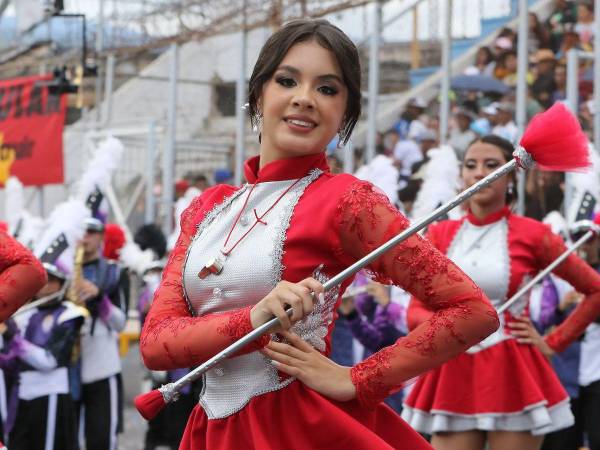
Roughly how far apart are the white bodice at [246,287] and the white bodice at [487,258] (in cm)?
222

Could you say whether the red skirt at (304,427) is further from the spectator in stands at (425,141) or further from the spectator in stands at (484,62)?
the spectator in stands at (484,62)

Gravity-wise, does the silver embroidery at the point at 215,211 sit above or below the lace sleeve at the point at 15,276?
above

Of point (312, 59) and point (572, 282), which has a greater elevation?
point (312, 59)

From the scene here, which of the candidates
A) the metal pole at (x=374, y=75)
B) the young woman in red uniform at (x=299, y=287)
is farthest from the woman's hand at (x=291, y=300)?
the metal pole at (x=374, y=75)

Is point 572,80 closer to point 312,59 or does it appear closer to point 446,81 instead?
point 446,81

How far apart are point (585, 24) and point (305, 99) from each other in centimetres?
769

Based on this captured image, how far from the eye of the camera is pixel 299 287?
7.80ft

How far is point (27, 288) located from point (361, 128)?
286 inches

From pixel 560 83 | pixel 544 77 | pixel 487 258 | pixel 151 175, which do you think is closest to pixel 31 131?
pixel 151 175

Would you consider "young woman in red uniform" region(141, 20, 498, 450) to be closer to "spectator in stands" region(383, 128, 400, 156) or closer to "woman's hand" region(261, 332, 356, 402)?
"woman's hand" region(261, 332, 356, 402)

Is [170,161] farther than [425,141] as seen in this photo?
Yes

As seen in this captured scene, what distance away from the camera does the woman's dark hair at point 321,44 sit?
2.70 meters

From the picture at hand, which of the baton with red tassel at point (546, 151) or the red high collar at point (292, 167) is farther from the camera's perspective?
the red high collar at point (292, 167)

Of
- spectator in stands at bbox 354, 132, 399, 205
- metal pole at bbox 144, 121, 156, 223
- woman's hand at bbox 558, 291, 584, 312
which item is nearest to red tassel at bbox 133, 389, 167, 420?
spectator in stands at bbox 354, 132, 399, 205
